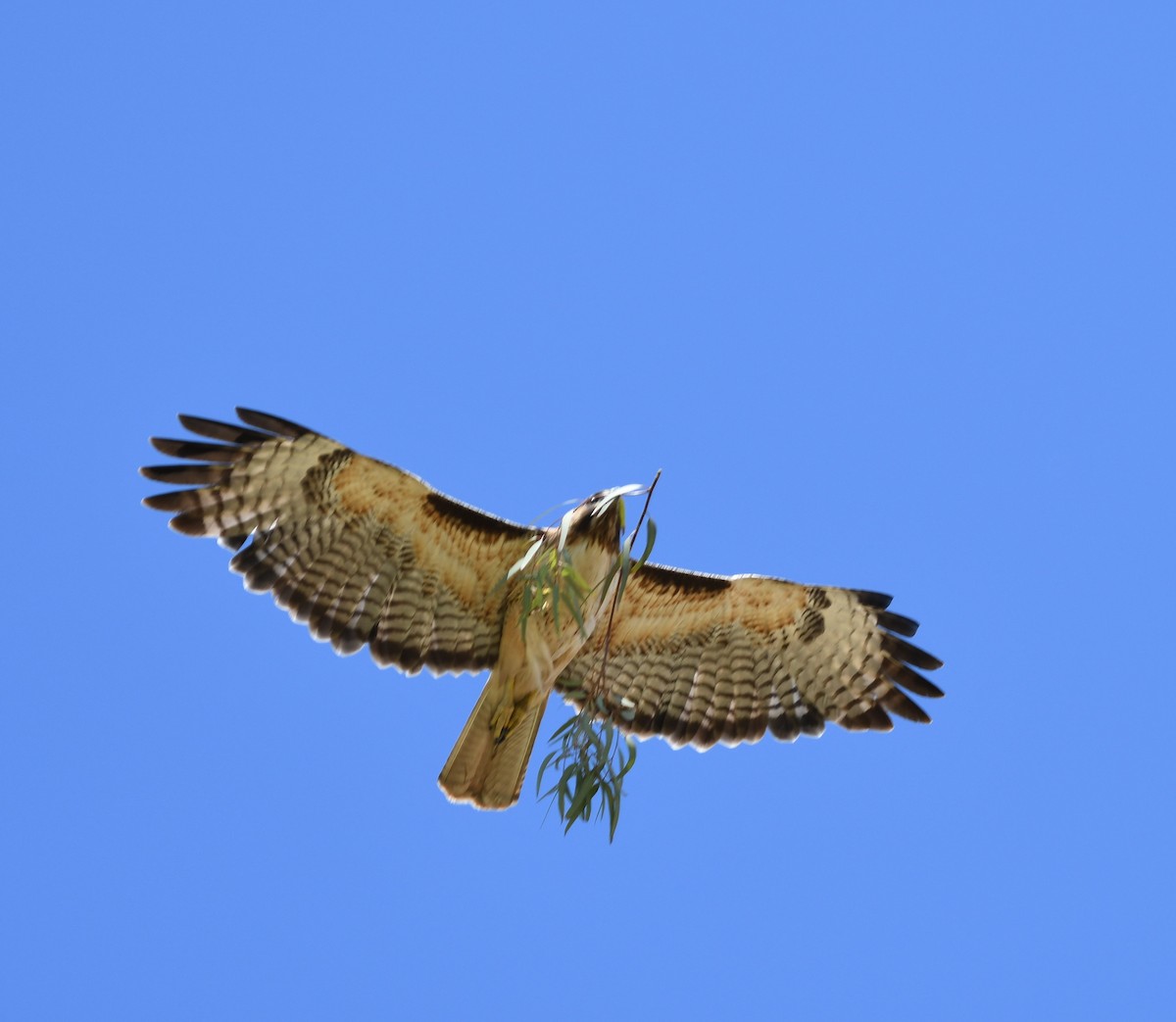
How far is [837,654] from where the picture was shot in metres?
10.6

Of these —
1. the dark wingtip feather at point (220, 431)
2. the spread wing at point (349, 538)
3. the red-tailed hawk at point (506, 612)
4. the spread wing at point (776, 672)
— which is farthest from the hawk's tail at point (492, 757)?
the dark wingtip feather at point (220, 431)

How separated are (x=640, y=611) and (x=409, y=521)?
1611mm

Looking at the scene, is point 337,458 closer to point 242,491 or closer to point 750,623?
point 242,491

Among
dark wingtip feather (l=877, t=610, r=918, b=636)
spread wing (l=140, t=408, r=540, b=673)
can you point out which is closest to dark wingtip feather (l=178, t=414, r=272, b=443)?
spread wing (l=140, t=408, r=540, b=673)

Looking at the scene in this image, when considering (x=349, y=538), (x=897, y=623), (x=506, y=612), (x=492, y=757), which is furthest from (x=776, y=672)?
(x=349, y=538)

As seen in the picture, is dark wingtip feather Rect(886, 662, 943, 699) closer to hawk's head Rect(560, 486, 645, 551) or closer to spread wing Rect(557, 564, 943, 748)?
spread wing Rect(557, 564, 943, 748)

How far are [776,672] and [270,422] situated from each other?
3.64 meters

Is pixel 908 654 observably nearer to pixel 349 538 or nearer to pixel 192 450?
pixel 349 538

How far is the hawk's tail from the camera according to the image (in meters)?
9.52

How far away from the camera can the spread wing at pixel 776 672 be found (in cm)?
1059

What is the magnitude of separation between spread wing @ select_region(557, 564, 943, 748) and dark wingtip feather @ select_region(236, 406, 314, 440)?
8.37 feet

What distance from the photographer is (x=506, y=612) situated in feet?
32.5

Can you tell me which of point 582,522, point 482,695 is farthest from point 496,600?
point 582,522

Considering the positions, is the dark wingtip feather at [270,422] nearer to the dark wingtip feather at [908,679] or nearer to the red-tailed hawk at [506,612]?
the red-tailed hawk at [506,612]
